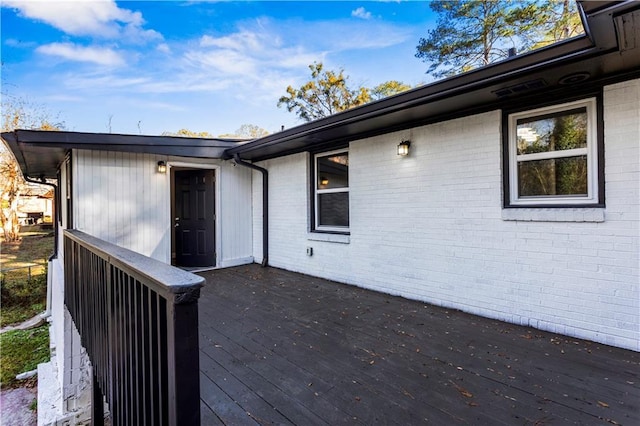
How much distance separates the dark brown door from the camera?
6363 millimetres

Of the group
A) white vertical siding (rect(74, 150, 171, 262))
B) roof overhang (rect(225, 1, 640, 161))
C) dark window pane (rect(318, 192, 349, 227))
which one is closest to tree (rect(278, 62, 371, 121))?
dark window pane (rect(318, 192, 349, 227))

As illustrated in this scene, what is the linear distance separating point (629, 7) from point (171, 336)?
2605 millimetres

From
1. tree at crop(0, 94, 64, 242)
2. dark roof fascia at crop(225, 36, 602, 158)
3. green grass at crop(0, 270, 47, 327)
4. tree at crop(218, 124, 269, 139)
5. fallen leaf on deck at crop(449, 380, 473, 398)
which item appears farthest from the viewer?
tree at crop(218, 124, 269, 139)

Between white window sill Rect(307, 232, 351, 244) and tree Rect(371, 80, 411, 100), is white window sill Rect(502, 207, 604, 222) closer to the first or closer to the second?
white window sill Rect(307, 232, 351, 244)

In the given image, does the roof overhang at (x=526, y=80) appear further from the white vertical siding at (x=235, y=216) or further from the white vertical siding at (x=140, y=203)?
the white vertical siding at (x=140, y=203)

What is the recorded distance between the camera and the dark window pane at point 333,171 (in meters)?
5.24

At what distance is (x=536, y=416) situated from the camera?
1.81 meters

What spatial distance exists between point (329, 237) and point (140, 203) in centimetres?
336

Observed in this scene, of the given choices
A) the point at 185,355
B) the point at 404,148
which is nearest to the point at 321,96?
the point at 404,148

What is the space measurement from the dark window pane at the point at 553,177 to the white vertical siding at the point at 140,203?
199 inches

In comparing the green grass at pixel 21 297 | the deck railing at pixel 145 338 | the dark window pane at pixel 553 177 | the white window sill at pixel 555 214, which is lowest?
the green grass at pixel 21 297

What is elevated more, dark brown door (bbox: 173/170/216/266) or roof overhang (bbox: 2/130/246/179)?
roof overhang (bbox: 2/130/246/179)

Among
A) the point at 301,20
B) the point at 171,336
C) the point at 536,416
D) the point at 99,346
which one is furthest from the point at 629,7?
the point at 301,20

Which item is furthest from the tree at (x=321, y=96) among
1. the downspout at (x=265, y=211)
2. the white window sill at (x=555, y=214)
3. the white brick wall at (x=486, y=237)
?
the white window sill at (x=555, y=214)
